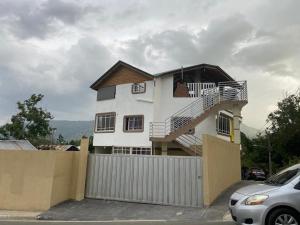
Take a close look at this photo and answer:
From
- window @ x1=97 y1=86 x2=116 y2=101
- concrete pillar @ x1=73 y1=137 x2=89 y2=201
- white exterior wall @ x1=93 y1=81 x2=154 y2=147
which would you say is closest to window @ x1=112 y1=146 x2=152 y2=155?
white exterior wall @ x1=93 y1=81 x2=154 y2=147

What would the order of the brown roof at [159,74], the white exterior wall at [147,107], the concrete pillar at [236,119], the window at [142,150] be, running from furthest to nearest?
1. the brown roof at [159,74]
2. the white exterior wall at [147,107]
3. the window at [142,150]
4. the concrete pillar at [236,119]

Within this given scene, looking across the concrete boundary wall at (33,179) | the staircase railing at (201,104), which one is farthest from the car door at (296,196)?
the staircase railing at (201,104)

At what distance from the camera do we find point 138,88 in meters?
33.9

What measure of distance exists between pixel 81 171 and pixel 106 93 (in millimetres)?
20272

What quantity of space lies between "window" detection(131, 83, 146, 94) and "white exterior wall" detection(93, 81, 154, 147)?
285mm

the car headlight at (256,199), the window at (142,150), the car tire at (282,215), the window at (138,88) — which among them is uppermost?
the window at (138,88)

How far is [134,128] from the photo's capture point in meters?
33.6

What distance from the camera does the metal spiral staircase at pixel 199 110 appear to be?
28344mm

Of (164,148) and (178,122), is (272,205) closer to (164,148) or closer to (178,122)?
(164,148)

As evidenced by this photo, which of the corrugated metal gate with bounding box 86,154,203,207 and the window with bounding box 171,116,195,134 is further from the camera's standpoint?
the window with bounding box 171,116,195,134

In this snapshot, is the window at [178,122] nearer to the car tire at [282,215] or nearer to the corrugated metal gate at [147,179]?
the corrugated metal gate at [147,179]

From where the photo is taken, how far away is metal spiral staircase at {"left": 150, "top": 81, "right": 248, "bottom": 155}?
28344 mm

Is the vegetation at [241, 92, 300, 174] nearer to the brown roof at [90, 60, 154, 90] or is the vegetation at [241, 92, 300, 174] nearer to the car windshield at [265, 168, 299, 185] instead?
the brown roof at [90, 60, 154, 90]

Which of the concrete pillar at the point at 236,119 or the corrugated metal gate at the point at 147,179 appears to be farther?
the concrete pillar at the point at 236,119
